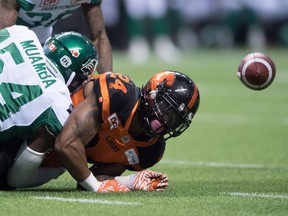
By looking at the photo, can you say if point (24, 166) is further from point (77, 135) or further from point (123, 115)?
point (123, 115)

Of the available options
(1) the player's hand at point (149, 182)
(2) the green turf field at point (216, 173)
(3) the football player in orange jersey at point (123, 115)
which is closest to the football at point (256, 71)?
(2) the green turf field at point (216, 173)

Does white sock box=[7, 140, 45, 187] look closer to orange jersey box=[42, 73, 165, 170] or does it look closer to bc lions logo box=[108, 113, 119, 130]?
orange jersey box=[42, 73, 165, 170]

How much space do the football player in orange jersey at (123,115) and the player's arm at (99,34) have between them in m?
1.63

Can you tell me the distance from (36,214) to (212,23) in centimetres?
1910

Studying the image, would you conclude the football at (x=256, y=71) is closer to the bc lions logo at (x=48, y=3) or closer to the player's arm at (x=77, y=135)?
the player's arm at (x=77, y=135)

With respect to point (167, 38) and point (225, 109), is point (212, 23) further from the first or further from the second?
point (225, 109)

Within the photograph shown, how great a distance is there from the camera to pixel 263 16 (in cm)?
2375

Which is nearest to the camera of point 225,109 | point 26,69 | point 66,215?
point 66,215

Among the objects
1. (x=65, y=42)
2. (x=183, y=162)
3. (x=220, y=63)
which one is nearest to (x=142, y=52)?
(x=220, y=63)

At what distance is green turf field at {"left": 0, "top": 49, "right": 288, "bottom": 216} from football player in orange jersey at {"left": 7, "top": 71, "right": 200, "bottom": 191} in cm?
23

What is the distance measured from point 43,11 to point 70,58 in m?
1.56

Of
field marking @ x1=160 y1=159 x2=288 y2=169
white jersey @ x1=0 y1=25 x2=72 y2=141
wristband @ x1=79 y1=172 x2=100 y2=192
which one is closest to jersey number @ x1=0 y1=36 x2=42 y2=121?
white jersey @ x1=0 y1=25 x2=72 y2=141

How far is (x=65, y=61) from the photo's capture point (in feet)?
20.3

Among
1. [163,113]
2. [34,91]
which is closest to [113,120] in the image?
[163,113]
